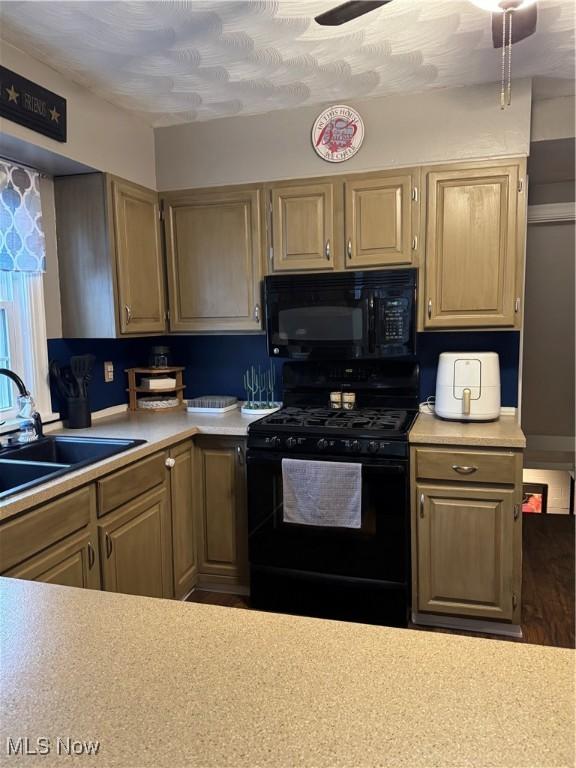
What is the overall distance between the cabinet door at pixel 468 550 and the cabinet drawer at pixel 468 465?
0.17 feet

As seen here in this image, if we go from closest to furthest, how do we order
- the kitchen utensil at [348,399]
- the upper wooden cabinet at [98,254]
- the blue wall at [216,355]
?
the upper wooden cabinet at [98,254]
the blue wall at [216,355]
the kitchen utensil at [348,399]

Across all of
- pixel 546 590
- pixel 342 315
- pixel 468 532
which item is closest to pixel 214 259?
pixel 342 315

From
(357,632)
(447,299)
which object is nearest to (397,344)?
(447,299)

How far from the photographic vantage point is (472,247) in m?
2.61

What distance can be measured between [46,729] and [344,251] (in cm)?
242

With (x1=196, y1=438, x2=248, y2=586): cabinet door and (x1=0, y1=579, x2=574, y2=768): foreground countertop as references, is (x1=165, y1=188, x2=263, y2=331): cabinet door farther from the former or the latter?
(x1=0, y1=579, x2=574, y2=768): foreground countertop

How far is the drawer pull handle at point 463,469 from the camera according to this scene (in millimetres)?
2396

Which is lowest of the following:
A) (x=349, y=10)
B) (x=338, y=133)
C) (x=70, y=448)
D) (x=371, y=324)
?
(x=70, y=448)

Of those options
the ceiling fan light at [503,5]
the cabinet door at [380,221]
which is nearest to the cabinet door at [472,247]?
Answer: the cabinet door at [380,221]

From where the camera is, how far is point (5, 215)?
2.38m

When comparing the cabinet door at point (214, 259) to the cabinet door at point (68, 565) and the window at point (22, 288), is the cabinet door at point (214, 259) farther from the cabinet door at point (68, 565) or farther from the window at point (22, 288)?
the cabinet door at point (68, 565)

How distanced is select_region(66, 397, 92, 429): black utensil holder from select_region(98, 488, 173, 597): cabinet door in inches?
22.1

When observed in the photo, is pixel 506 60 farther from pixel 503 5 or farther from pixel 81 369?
pixel 81 369

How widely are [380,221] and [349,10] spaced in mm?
1288
